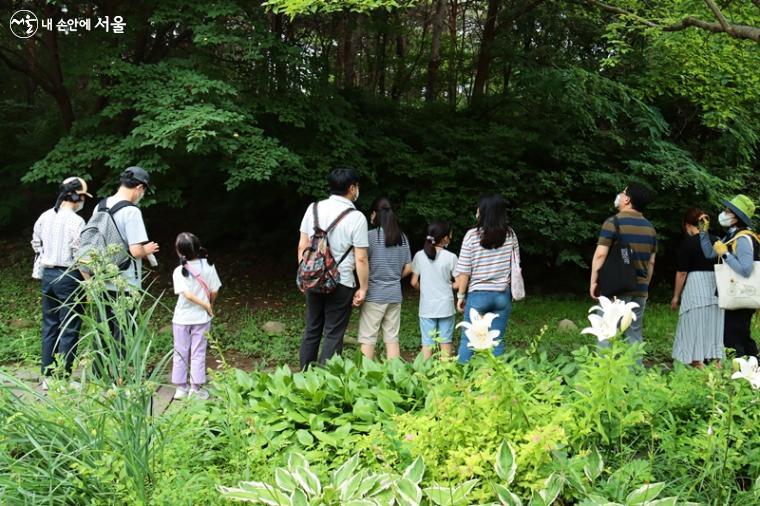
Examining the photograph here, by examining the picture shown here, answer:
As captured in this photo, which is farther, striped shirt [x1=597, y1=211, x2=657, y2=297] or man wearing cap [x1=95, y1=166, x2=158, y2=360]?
striped shirt [x1=597, y1=211, x2=657, y2=297]

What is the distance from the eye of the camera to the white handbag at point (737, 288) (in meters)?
5.15

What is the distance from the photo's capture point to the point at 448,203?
10148mm

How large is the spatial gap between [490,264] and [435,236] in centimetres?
69

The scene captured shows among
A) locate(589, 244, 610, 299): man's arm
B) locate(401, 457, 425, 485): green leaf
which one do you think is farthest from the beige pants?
locate(401, 457, 425, 485): green leaf

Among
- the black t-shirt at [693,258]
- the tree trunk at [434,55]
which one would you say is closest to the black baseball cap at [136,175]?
the black t-shirt at [693,258]

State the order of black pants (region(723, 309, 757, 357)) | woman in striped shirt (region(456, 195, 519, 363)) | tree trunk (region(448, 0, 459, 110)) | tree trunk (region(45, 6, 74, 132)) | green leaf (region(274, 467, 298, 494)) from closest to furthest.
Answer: green leaf (region(274, 467, 298, 494)) < woman in striped shirt (region(456, 195, 519, 363)) < black pants (region(723, 309, 757, 357)) < tree trunk (region(45, 6, 74, 132)) < tree trunk (region(448, 0, 459, 110))

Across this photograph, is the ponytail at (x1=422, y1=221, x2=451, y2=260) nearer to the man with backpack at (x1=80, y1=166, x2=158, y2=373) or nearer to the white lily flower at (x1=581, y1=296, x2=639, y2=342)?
the man with backpack at (x1=80, y1=166, x2=158, y2=373)

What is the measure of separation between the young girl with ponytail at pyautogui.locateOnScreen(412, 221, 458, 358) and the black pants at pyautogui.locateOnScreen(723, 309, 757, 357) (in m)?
2.41

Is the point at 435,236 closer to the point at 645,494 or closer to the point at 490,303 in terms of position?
the point at 490,303

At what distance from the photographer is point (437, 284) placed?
549 cm

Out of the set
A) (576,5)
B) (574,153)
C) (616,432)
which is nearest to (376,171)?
(574,153)

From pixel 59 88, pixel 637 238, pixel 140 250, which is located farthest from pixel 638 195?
pixel 59 88

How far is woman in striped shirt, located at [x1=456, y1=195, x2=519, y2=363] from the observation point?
16.2ft

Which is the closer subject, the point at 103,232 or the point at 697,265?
the point at 103,232
